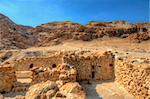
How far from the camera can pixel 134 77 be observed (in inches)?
532

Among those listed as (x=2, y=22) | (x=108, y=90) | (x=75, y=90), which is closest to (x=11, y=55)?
(x=108, y=90)

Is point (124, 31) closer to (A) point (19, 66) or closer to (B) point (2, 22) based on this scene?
(B) point (2, 22)

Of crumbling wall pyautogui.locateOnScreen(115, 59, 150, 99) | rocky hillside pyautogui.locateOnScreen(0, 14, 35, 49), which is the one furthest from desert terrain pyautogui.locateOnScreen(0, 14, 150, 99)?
rocky hillside pyautogui.locateOnScreen(0, 14, 35, 49)

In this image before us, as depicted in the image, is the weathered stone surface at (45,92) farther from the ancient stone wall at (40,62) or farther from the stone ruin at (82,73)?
the ancient stone wall at (40,62)

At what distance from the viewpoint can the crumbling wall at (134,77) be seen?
1199 centimetres

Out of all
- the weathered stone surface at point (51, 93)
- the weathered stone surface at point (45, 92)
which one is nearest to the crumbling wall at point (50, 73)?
the weathered stone surface at point (51, 93)

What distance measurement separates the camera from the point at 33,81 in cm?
1667

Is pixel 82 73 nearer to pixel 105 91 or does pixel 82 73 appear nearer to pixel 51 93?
pixel 105 91

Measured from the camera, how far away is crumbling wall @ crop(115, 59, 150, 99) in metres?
12.0

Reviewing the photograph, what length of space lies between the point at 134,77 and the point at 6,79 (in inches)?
297

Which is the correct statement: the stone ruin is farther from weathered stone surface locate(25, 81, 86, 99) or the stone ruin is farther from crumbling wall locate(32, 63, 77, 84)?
weathered stone surface locate(25, 81, 86, 99)

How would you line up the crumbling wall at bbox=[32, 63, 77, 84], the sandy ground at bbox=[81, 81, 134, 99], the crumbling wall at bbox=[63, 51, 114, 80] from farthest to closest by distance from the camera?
the crumbling wall at bbox=[63, 51, 114, 80]
the crumbling wall at bbox=[32, 63, 77, 84]
the sandy ground at bbox=[81, 81, 134, 99]

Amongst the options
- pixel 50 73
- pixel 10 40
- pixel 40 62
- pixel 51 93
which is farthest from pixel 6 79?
pixel 10 40

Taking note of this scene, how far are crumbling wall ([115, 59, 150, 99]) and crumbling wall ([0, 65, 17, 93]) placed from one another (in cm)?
599
